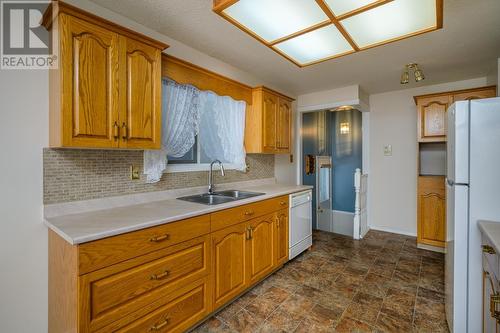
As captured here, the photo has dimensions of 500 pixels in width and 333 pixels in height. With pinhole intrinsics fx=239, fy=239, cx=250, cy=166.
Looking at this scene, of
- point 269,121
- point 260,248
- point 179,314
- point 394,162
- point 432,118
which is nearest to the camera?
point 179,314

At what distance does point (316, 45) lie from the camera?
2.10 m

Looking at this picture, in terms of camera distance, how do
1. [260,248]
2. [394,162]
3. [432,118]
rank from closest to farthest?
[260,248]
[432,118]
[394,162]

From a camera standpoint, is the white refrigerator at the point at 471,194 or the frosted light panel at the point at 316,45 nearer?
the white refrigerator at the point at 471,194

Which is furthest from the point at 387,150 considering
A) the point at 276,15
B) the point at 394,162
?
the point at 276,15

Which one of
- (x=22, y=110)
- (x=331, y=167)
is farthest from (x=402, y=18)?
(x=331, y=167)

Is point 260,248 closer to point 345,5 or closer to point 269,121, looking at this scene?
point 269,121

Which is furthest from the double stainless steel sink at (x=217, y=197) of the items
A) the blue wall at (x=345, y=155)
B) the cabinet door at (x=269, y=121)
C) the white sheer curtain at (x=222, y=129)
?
the blue wall at (x=345, y=155)

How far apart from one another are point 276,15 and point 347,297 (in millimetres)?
2365

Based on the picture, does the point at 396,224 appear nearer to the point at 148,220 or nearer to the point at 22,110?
the point at 148,220

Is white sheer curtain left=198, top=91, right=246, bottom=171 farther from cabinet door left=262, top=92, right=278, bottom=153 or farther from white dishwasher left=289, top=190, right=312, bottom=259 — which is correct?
white dishwasher left=289, top=190, right=312, bottom=259

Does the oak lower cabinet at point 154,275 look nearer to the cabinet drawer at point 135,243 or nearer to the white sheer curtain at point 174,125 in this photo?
the cabinet drawer at point 135,243

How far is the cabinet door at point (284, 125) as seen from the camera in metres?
3.17

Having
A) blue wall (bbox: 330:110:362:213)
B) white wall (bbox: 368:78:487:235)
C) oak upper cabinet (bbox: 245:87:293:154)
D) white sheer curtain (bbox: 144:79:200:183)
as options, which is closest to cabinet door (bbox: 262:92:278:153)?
oak upper cabinet (bbox: 245:87:293:154)

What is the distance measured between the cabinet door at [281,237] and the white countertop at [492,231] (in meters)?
1.59
